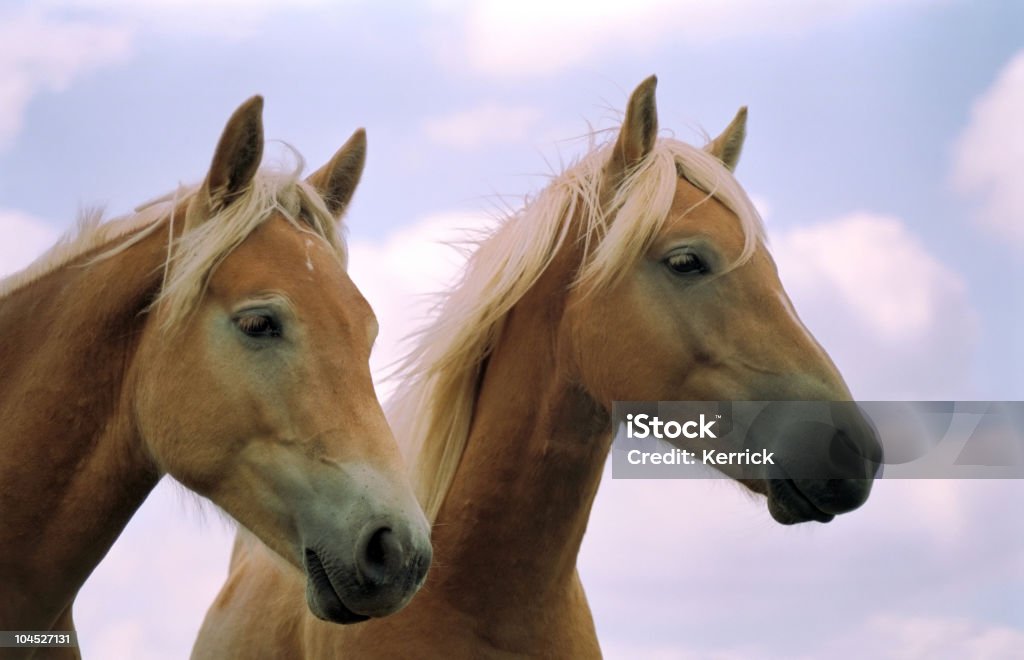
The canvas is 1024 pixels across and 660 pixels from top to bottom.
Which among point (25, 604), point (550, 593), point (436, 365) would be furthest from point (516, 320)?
point (25, 604)

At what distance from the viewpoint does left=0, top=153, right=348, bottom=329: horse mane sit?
4336 mm

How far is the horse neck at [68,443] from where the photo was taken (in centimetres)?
433

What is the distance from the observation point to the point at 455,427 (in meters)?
5.27

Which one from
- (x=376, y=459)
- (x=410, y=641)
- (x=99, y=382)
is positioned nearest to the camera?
(x=376, y=459)

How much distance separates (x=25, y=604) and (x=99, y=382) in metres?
0.74

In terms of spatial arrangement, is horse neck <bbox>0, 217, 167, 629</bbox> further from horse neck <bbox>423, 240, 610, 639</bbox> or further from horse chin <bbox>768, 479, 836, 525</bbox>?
horse chin <bbox>768, 479, 836, 525</bbox>

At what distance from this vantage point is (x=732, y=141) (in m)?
5.81

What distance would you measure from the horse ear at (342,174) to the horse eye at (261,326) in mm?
842

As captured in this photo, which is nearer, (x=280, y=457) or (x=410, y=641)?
(x=280, y=457)

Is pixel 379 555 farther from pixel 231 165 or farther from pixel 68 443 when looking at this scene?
pixel 231 165

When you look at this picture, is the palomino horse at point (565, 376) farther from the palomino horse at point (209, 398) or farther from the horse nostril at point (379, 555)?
the horse nostril at point (379, 555)

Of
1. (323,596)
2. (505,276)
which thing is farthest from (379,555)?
(505,276)

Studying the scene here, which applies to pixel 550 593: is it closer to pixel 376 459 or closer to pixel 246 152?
pixel 376 459

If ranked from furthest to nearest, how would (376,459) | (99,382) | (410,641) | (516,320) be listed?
(516,320) → (410,641) → (99,382) → (376,459)
